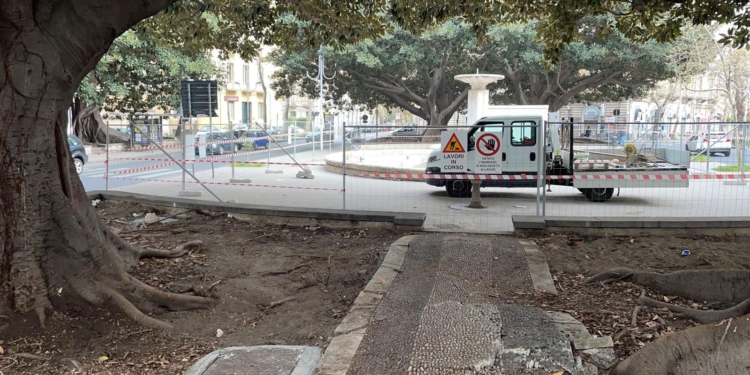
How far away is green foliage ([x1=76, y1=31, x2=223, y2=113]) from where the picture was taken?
26.7 metres

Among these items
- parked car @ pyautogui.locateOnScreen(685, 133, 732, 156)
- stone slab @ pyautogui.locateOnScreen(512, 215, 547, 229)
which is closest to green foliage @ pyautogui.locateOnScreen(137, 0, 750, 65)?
stone slab @ pyautogui.locateOnScreen(512, 215, 547, 229)

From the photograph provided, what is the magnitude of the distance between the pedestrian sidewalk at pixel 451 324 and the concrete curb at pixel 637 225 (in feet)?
4.91

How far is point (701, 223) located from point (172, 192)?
37.4 feet

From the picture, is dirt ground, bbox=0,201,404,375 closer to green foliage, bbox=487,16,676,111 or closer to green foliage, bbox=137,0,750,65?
green foliage, bbox=137,0,750,65

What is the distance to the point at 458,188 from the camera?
571 inches

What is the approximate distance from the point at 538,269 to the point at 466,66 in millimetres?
30923

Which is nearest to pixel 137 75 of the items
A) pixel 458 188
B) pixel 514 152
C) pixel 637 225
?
pixel 458 188

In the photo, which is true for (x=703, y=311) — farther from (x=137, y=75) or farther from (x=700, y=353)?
(x=137, y=75)

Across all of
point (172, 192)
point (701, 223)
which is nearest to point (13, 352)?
point (701, 223)

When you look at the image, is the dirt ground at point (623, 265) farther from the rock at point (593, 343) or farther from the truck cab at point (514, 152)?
the truck cab at point (514, 152)

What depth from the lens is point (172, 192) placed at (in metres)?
14.7

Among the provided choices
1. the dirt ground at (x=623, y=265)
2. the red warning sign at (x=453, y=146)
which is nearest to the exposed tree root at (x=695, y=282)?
the dirt ground at (x=623, y=265)

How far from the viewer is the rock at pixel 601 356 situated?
163 inches

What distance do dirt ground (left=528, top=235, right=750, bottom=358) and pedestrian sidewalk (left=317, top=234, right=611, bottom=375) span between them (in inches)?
13.0
